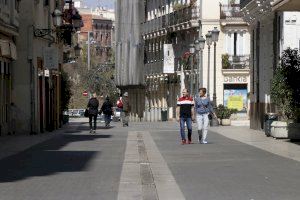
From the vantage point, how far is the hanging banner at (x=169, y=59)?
76.3 meters

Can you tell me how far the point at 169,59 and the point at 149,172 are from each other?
59.7m

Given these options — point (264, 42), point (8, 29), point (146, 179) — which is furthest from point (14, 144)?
point (264, 42)

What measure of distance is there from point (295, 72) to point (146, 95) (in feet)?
193

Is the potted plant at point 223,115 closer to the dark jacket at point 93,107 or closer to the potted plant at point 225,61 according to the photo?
the dark jacket at point 93,107

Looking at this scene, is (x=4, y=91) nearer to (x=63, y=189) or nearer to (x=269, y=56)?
(x=269, y=56)

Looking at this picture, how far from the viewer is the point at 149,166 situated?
742 inches

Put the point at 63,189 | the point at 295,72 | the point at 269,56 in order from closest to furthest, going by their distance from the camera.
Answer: the point at 63,189 → the point at 295,72 → the point at 269,56

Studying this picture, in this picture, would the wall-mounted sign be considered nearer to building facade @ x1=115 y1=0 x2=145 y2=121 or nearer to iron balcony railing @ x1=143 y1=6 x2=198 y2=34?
iron balcony railing @ x1=143 y1=6 x2=198 y2=34

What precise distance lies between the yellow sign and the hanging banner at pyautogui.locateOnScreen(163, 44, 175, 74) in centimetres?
772

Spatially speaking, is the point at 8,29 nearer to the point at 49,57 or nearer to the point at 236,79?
the point at 49,57

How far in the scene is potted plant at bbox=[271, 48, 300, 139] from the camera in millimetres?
29797

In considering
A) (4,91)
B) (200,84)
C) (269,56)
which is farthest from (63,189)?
(200,84)

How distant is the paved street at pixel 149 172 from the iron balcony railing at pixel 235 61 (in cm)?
4282

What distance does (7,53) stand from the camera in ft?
106
